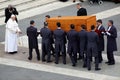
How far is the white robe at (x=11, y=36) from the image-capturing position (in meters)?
15.9

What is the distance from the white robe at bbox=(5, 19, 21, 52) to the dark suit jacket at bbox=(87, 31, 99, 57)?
3.56 m

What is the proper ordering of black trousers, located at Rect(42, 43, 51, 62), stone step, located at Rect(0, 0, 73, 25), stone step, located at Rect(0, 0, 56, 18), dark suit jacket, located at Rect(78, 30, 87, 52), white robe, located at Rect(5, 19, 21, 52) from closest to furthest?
1. dark suit jacket, located at Rect(78, 30, 87, 52)
2. black trousers, located at Rect(42, 43, 51, 62)
3. white robe, located at Rect(5, 19, 21, 52)
4. stone step, located at Rect(0, 0, 73, 25)
5. stone step, located at Rect(0, 0, 56, 18)

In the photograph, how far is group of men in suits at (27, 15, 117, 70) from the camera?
543 inches

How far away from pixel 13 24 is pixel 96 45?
152 inches

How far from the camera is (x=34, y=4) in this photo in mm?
23328

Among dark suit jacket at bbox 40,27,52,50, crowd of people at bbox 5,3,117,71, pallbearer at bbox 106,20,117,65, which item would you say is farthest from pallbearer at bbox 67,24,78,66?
pallbearer at bbox 106,20,117,65

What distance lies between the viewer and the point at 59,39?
1439cm

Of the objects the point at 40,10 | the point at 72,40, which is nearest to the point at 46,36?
the point at 72,40

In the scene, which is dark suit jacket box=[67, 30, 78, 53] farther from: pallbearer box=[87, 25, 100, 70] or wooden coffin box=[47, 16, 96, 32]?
pallbearer box=[87, 25, 100, 70]

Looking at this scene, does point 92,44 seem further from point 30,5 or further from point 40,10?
point 30,5

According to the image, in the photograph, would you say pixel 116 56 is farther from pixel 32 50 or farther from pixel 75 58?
pixel 32 50

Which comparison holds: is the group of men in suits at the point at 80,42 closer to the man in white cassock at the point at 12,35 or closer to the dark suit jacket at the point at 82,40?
the dark suit jacket at the point at 82,40

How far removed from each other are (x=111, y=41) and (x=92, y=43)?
2.79 ft

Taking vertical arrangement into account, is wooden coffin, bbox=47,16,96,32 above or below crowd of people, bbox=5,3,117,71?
above
